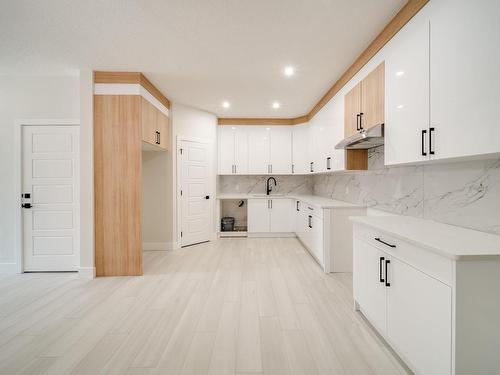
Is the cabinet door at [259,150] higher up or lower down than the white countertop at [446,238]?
higher up

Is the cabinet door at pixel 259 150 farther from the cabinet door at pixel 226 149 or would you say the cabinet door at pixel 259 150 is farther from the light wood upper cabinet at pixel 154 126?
the light wood upper cabinet at pixel 154 126

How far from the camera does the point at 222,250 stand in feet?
14.3

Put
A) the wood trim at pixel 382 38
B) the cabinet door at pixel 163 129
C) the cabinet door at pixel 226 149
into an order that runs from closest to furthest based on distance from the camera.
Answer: the wood trim at pixel 382 38 → the cabinet door at pixel 163 129 → the cabinet door at pixel 226 149

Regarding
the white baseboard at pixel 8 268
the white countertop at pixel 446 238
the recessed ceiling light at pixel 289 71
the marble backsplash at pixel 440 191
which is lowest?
the white baseboard at pixel 8 268

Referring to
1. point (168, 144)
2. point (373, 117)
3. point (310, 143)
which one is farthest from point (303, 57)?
point (168, 144)

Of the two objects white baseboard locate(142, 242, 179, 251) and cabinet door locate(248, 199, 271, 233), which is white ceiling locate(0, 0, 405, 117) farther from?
white baseboard locate(142, 242, 179, 251)

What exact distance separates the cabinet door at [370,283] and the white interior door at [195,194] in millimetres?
3236

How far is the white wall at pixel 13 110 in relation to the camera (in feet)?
10.9

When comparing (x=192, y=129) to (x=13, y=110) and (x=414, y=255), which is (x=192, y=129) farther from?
(x=414, y=255)

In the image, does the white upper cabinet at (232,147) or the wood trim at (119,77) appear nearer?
the wood trim at (119,77)

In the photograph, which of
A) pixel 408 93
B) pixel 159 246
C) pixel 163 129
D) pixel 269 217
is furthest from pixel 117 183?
pixel 408 93

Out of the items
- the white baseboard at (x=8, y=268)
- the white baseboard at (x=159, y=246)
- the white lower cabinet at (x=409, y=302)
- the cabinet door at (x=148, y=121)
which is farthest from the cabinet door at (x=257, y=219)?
the white baseboard at (x=8, y=268)

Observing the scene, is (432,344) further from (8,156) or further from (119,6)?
(8,156)

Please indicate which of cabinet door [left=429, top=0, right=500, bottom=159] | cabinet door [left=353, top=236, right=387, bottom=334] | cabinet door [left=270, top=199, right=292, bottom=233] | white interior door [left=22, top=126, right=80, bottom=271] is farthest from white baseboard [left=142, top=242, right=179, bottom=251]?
cabinet door [left=429, top=0, right=500, bottom=159]
